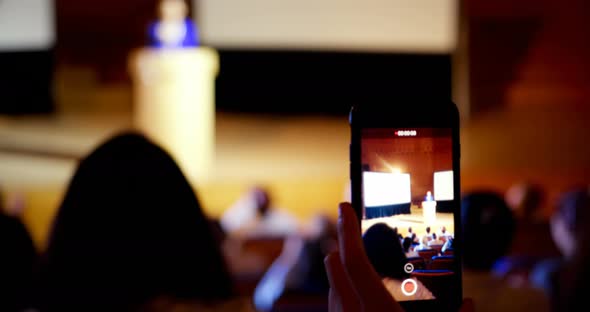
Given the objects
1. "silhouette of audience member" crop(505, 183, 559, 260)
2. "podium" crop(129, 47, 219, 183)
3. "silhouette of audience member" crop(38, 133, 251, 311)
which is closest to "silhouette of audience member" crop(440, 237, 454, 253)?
"silhouette of audience member" crop(38, 133, 251, 311)

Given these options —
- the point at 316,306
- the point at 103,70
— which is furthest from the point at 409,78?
the point at 316,306

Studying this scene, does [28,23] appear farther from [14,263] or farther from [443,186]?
[443,186]

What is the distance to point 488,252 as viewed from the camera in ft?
4.51

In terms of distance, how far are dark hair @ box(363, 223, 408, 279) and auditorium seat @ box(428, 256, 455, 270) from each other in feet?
0.12

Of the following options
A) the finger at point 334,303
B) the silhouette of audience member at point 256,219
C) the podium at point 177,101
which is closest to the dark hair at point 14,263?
the finger at point 334,303

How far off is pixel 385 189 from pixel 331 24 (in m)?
6.74

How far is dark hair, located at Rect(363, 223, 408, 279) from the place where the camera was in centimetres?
82

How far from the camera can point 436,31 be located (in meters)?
7.47

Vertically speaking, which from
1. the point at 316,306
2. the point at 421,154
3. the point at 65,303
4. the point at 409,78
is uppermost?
the point at 409,78

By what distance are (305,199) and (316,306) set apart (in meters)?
4.77

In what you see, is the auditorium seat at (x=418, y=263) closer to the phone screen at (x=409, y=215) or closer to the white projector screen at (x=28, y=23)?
the phone screen at (x=409, y=215)

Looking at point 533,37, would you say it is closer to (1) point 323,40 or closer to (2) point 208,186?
(1) point 323,40

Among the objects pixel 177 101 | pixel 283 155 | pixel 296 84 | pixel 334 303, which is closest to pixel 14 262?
pixel 334 303

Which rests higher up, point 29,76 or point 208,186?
point 29,76
